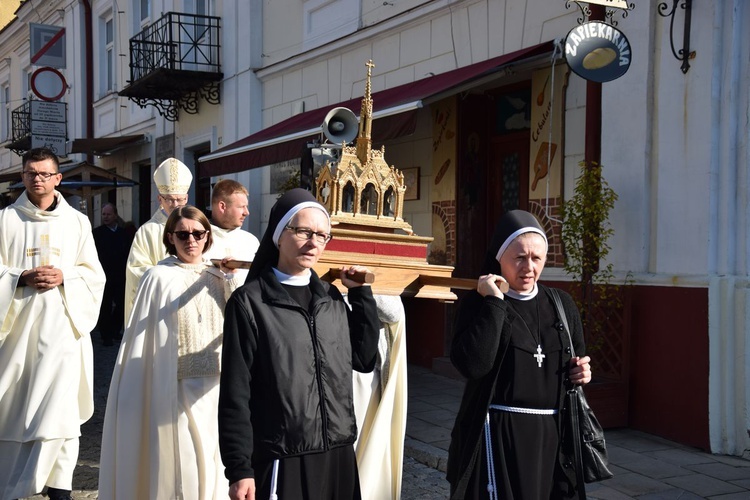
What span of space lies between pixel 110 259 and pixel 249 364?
10678mm

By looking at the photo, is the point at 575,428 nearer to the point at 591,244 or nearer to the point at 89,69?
the point at 591,244

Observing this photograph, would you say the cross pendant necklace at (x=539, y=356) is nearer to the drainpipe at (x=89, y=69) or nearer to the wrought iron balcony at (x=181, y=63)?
the wrought iron balcony at (x=181, y=63)

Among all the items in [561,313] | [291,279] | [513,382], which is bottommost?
[513,382]

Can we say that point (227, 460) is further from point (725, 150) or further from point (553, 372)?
point (725, 150)

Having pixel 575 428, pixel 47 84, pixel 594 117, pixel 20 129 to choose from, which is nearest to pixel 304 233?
pixel 575 428

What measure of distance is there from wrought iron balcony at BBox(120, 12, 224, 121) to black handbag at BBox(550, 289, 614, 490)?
12105 mm

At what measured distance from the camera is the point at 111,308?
43.2 feet

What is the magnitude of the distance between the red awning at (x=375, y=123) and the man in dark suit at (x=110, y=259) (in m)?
2.50

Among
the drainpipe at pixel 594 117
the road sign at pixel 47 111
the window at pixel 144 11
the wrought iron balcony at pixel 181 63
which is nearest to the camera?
the drainpipe at pixel 594 117

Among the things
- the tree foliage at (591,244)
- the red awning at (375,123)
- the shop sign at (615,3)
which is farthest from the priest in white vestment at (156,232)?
the shop sign at (615,3)

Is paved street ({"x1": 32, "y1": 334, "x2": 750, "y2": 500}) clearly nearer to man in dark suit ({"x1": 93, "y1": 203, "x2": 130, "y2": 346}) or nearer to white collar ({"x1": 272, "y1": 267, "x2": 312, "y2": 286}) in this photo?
white collar ({"x1": 272, "y1": 267, "x2": 312, "y2": 286})

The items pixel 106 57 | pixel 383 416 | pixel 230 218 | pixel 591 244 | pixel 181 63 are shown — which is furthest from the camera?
pixel 106 57

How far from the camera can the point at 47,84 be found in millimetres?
11531

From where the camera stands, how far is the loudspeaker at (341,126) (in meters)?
6.77
